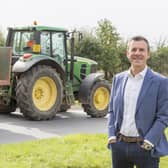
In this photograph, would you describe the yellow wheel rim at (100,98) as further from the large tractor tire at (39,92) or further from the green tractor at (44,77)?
the large tractor tire at (39,92)

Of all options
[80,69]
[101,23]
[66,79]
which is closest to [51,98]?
[66,79]

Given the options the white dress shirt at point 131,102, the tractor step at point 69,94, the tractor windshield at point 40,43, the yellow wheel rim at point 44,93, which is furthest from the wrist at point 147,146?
the tractor step at point 69,94

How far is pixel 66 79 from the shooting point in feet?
41.0

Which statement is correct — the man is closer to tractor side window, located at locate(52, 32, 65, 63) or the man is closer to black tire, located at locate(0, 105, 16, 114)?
tractor side window, located at locate(52, 32, 65, 63)

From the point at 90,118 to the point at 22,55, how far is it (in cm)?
236

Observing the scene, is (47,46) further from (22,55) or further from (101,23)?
(101,23)

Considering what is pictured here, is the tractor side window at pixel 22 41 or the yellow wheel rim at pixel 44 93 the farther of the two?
the tractor side window at pixel 22 41

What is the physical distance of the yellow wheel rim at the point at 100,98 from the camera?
12734 millimetres

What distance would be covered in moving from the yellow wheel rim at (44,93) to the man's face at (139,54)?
25.2ft

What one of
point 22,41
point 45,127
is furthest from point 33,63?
point 45,127

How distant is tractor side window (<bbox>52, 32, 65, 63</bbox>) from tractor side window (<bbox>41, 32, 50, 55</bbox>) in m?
0.19

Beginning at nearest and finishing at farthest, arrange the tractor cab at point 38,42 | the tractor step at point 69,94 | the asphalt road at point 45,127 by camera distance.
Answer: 1. the asphalt road at point 45,127
2. the tractor cab at point 38,42
3. the tractor step at point 69,94

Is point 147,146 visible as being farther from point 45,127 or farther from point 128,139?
point 45,127

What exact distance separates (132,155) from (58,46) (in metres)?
9.02
